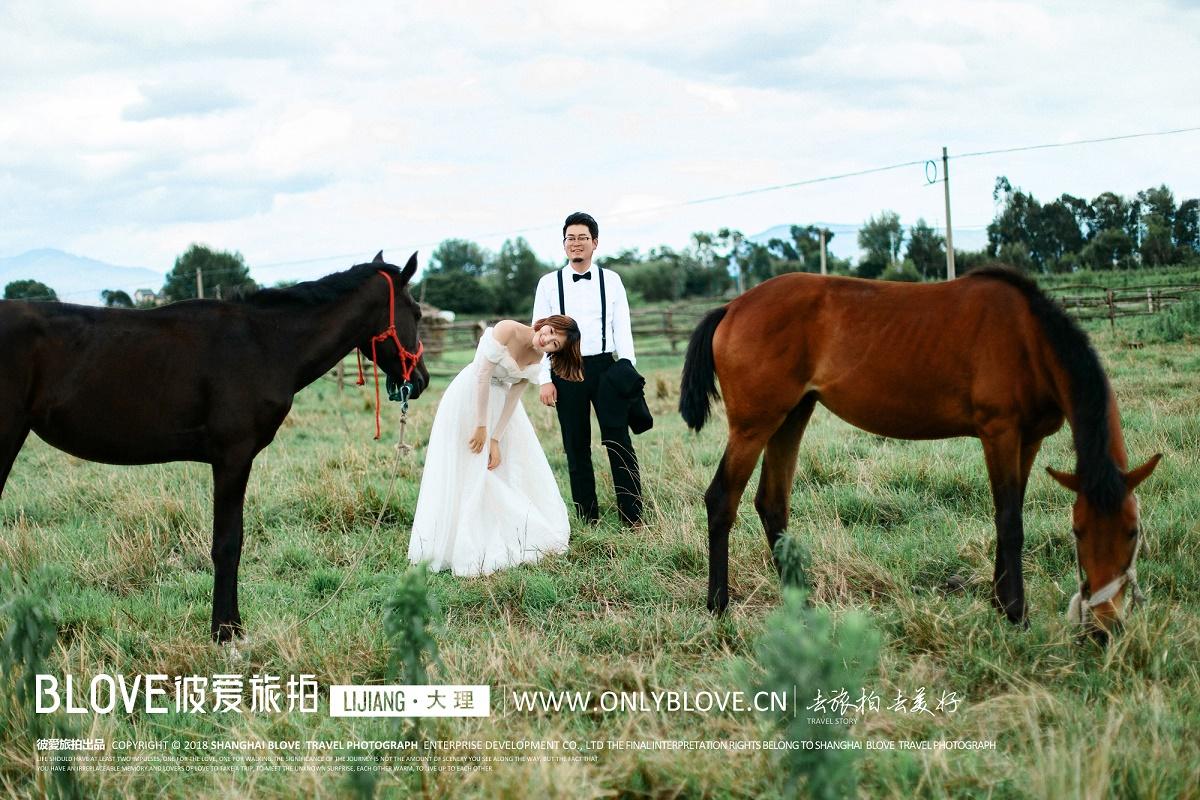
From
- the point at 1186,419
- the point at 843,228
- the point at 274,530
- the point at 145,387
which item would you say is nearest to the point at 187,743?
the point at 145,387

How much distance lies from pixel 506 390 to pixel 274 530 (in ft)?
6.81

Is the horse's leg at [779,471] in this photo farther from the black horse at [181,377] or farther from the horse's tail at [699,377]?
the black horse at [181,377]

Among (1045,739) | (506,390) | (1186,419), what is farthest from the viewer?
(1186,419)

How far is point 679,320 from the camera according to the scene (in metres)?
36.2

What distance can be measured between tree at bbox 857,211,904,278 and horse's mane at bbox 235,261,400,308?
81.3ft

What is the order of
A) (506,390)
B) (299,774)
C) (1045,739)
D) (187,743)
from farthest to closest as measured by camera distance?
1. (506,390)
2. (187,743)
3. (1045,739)
4. (299,774)

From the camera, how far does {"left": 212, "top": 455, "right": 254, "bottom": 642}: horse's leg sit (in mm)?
4277

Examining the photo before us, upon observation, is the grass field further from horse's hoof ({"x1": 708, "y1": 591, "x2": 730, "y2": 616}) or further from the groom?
the groom

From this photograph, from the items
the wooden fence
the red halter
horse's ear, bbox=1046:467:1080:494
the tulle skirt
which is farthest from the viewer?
the wooden fence

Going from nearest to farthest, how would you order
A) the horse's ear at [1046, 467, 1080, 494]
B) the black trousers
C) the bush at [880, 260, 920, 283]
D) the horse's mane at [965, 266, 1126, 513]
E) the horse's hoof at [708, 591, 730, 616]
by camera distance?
the horse's mane at [965, 266, 1126, 513] < the horse's ear at [1046, 467, 1080, 494] < the horse's hoof at [708, 591, 730, 616] < the black trousers < the bush at [880, 260, 920, 283]

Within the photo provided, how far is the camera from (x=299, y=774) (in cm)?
283

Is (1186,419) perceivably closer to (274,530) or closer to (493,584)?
(493,584)

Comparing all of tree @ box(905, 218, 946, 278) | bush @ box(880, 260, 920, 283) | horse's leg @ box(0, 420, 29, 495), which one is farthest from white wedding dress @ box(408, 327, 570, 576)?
bush @ box(880, 260, 920, 283)

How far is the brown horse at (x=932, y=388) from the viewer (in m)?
3.80
